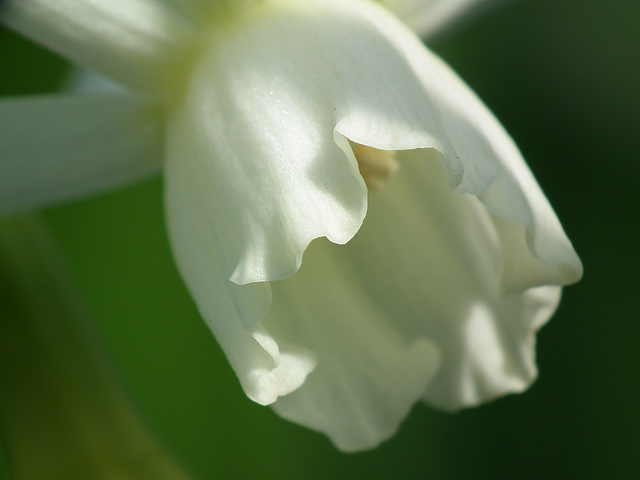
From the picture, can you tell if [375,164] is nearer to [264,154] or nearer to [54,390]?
[264,154]

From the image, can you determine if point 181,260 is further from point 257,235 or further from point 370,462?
point 370,462

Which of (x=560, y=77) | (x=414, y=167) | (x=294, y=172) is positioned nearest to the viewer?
(x=294, y=172)

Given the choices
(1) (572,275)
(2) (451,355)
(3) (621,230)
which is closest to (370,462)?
(3) (621,230)

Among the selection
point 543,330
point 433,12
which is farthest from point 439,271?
point 543,330

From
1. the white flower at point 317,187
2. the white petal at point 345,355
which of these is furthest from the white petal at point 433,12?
the white petal at point 345,355

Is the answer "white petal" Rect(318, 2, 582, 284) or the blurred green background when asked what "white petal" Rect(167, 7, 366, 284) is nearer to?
"white petal" Rect(318, 2, 582, 284)

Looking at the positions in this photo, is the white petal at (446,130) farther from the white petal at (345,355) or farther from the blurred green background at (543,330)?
the blurred green background at (543,330)

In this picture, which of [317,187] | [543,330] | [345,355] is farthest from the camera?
[543,330]
